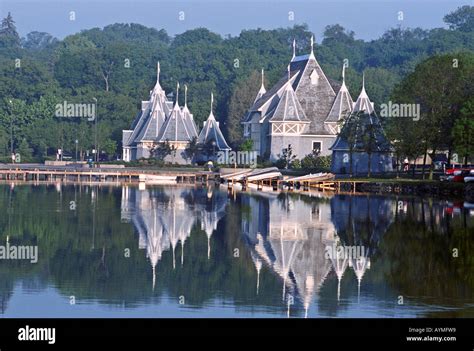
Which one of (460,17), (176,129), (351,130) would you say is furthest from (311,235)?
(460,17)

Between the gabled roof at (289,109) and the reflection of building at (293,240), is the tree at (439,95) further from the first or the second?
the gabled roof at (289,109)

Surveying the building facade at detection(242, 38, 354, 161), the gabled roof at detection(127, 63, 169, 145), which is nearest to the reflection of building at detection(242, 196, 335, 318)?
the building facade at detection(242, 38, 354, 161)

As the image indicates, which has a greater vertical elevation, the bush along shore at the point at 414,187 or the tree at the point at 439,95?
the tree at the point at 439,95

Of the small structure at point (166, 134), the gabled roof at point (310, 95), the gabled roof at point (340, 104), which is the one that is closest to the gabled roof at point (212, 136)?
the small structure at point (166, 134)

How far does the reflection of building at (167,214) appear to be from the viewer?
35.7 metres

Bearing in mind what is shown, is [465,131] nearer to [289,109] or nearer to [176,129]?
[289,109]

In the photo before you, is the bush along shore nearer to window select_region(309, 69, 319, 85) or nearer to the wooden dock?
the wooden dock

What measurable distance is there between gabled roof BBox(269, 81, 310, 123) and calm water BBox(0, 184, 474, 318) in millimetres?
36557

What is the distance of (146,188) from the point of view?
69.1 meters

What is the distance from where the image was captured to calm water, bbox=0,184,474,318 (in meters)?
24.1

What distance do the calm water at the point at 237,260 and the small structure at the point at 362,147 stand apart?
2151 centimetres
